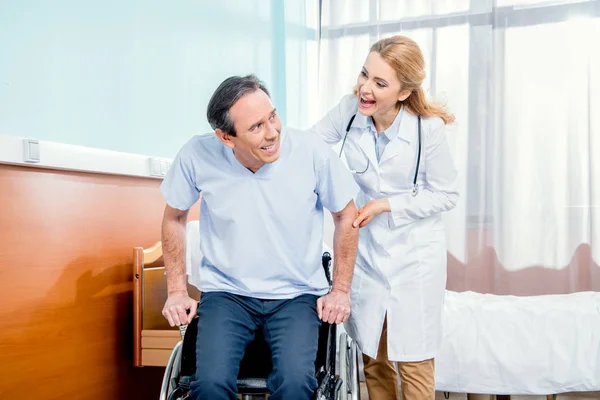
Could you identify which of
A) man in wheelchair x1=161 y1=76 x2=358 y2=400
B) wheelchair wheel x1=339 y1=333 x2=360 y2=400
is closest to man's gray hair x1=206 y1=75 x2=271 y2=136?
man in wheelchair x1=161 y1=76 x2=358 y2=400

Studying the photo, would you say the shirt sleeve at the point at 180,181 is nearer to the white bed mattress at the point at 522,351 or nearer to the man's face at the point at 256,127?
the man's face at the point at 256,127

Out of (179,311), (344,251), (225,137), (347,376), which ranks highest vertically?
(225,137)

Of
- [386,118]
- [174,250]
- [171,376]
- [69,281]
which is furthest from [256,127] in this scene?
[69,281]

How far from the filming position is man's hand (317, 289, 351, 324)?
138cm

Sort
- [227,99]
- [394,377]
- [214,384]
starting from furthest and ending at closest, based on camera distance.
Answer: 1. [394,377]
2. [227,99]
3. [214,384]

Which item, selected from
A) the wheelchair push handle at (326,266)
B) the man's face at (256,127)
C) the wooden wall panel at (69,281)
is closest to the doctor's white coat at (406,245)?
the wheelchair push handle at (326,266)

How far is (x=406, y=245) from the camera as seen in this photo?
1.63 metres

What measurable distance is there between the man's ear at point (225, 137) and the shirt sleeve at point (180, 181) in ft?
0.36

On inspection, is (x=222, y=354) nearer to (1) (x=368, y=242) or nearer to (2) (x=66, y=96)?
(1) (x=368, y=242)

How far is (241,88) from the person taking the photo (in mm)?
1348

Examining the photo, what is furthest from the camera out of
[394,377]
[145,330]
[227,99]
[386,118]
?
[145,330]

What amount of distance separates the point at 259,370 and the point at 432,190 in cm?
69

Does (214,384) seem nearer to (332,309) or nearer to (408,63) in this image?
(332,309)

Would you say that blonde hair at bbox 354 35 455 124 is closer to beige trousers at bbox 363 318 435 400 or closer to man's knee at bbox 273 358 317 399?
beige trousers at bbox 363 318 435 400
